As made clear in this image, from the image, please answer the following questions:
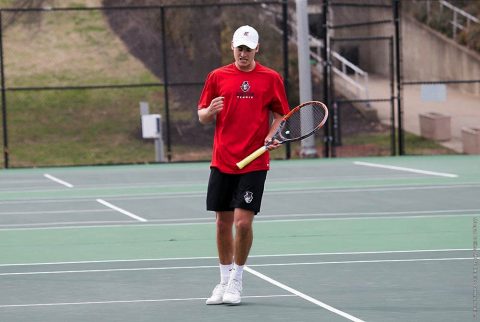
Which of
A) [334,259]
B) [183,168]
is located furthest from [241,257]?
[183,168]

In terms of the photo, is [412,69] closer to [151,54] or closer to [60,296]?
[151,54]

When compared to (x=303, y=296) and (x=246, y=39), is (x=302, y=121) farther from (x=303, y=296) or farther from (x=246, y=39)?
(x=303, y=296)

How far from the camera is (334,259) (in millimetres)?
12531

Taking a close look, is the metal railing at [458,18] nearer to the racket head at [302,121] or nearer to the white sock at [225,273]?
the racket head at [302,121]

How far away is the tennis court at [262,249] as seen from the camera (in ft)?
32.6

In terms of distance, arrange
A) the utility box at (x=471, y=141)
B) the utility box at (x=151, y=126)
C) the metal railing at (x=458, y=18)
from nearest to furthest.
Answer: the utility box at (x=151, y=126) → the utility box at (x=471, y=141) → the metal railing at (x=458, y=18)

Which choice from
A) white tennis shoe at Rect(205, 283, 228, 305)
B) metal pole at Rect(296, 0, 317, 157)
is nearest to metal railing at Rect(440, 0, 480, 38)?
metal pole at Rect(296, 0, 317, 157)

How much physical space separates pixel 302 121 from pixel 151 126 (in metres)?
16.1

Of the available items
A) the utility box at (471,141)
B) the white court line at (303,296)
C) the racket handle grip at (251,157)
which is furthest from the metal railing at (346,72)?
the racket handle grip at (251,157)

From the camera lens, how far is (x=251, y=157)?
10.0m

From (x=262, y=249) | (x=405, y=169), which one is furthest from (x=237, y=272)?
(x=405, y=169)

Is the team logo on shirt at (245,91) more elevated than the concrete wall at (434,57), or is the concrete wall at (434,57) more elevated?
the concrete wall at (434,57)

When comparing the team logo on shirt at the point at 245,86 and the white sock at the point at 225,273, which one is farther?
the white sock at the point at 225,273

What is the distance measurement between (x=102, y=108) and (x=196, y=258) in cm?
2269
